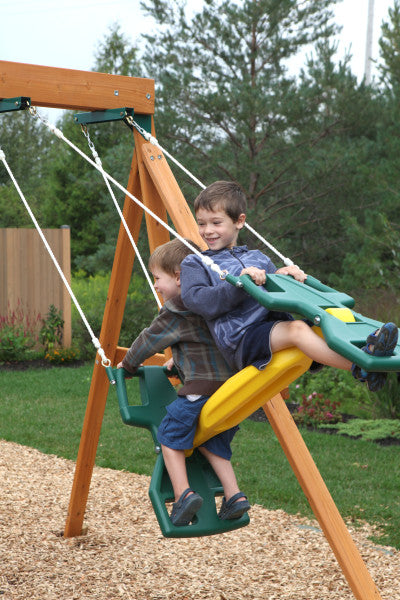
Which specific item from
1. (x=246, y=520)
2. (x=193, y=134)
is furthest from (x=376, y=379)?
(x=193, y=134)

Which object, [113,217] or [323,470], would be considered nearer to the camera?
[323,470]

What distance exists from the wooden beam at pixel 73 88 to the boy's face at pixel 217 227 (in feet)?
4.26

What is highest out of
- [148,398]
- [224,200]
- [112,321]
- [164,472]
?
[224,200]

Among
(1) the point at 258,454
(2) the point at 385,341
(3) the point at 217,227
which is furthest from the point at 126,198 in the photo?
(1) the point at 258,454

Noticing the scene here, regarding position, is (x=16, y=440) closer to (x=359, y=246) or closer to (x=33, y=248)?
(x=33, y=248)

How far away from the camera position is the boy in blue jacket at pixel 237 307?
8.13 ft

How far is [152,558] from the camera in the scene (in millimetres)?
4258

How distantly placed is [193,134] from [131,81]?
20.4 feet

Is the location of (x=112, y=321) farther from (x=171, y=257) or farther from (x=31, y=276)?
(x=31, y=276)

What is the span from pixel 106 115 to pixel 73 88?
23cm

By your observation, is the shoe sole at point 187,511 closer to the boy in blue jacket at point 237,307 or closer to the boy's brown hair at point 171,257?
the boy in blue jacket at point 237,307

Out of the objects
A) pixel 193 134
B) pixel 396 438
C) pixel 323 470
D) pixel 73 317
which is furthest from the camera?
pixel 73 317

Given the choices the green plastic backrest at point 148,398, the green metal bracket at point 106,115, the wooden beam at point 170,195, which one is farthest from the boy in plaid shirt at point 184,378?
the green metal bracket at point 106,115

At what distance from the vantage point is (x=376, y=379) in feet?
7.91
